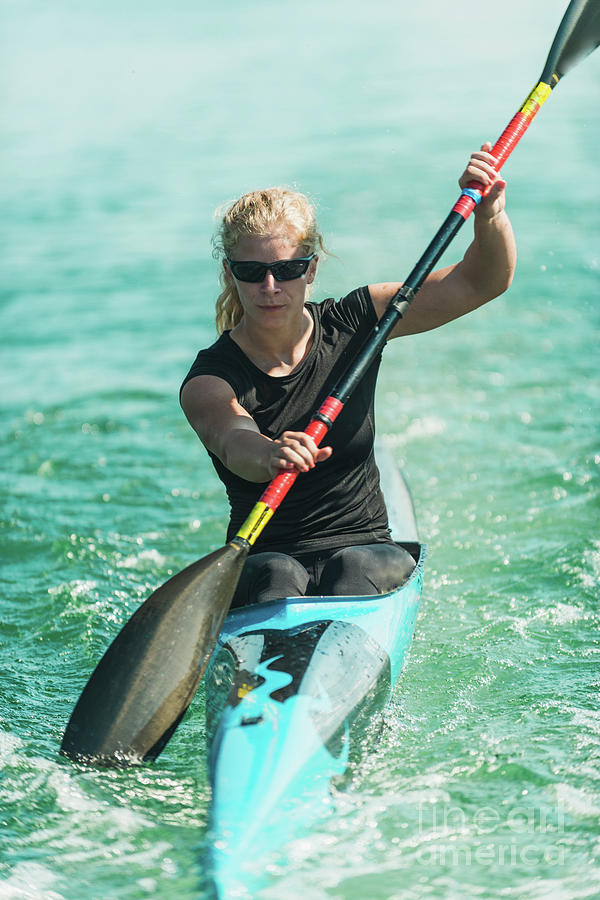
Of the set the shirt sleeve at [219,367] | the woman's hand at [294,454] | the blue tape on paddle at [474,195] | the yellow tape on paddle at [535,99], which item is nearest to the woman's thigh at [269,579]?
the woman's hand at [294,454]

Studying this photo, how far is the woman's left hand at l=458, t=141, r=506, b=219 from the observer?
10.6ft

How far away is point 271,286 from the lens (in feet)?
10.2

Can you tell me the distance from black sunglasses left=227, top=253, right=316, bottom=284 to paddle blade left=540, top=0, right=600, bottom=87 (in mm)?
1364

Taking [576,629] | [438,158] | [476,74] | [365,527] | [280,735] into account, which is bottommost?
[576,629]

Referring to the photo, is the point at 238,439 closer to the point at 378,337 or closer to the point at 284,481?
the point at 284,481

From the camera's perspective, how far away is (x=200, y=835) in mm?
2502

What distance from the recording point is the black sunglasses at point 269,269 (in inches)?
122

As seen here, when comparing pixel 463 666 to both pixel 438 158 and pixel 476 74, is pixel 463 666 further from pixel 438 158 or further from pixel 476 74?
pixel 476 74

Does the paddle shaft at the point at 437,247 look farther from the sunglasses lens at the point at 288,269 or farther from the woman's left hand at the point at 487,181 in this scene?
the sunglasses lens at the point at 288,269

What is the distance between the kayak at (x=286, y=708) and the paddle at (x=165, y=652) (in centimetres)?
10

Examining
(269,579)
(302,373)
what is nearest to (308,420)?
(302,373)

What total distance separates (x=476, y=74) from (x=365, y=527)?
13.2 m

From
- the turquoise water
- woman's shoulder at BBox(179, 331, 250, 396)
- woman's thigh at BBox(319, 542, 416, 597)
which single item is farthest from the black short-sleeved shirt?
the turquoise water

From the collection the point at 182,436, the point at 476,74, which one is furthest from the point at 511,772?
the point at 476,74
